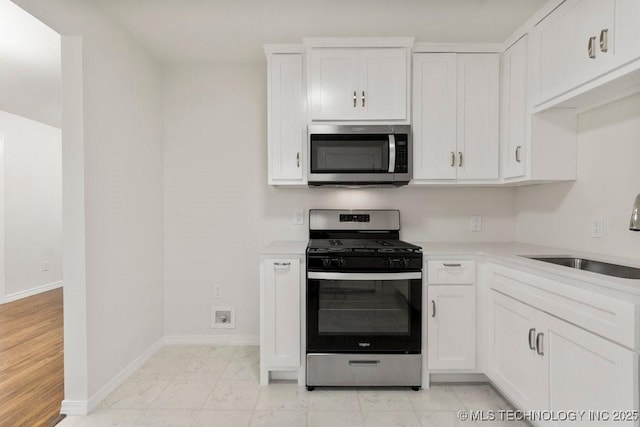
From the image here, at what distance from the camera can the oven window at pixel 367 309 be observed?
2137 mm

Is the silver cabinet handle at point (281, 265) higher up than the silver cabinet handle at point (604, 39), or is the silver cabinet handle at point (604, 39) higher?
the silver cabinet handle at point (604, 39)

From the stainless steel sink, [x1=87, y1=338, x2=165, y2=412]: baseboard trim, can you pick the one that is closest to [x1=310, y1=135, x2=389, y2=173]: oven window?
the stainless steel sink

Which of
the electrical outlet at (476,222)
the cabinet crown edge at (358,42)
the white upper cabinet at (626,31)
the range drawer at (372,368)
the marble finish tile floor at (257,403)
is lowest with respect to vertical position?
the marble finish tile floor at (257,403)

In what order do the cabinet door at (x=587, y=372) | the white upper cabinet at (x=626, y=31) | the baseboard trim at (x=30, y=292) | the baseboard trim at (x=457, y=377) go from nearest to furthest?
the cabinet door at (x=587, y=372) < the white upper cabinet at (x=626, y=31) < the baseboard trim at (x=457, y=377) < the baseboard trim at (x=30, y=292)

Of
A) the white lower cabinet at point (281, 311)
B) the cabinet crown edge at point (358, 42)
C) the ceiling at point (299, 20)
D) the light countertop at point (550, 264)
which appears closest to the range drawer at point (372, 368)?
the white lower cabinet at point (281, 311)

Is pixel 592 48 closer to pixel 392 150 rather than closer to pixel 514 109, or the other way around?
pixel 514 109

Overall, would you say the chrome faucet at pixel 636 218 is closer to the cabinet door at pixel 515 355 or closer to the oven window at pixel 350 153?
the cabinet door at pixel 515 355

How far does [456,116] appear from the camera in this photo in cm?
237

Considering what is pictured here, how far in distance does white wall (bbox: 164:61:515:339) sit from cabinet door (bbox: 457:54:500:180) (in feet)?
4.42

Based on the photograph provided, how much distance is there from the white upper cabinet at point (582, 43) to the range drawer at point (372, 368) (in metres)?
1.84

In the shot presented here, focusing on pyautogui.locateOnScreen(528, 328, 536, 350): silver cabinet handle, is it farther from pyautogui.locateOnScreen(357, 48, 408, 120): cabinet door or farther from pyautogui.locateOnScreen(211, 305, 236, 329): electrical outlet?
pyautogui.locateOnScreen(211, 305, 236, 329): electrical outlet

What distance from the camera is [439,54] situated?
236 cm

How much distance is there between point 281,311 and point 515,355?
140cm

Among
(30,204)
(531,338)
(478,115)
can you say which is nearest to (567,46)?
(478,115)
